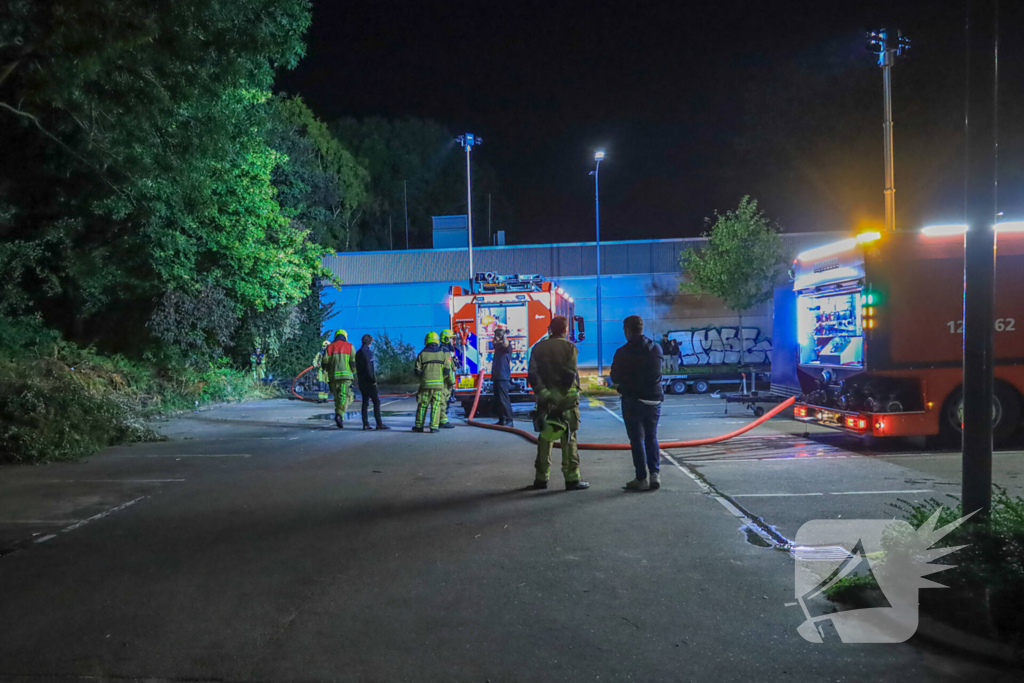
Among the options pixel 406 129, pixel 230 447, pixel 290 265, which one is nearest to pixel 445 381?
pixel 230 447

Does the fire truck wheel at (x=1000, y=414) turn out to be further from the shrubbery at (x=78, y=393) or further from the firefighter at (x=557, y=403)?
the shrubbery at (x=78, y=393)

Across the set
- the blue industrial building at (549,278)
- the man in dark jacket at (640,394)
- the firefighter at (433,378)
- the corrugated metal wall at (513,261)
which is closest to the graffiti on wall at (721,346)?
the blue industrial building at (549,278)

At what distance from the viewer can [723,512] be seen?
281 inches

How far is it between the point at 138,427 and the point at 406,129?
4568 centimetres

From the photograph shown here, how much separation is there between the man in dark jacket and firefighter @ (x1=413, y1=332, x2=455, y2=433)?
5299mm

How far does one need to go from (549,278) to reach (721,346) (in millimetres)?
→ 7692

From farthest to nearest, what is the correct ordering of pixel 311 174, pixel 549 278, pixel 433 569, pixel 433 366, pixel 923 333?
pixel 549 278, pixel 311 174, pixel 433 366, pixel 923 333, pixel 433 569

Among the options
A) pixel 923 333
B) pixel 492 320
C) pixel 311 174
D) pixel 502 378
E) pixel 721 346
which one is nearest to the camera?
pixel 923 333

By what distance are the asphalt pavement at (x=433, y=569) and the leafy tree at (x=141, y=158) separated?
6.56 m

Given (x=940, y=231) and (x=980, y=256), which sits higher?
(x=940, y=231)

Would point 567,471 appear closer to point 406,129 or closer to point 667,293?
point 667,293

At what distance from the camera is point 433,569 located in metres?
5.58

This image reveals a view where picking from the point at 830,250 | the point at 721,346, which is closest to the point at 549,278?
the point at 721,346

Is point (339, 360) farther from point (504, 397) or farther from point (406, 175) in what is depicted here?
point (406, 175)
